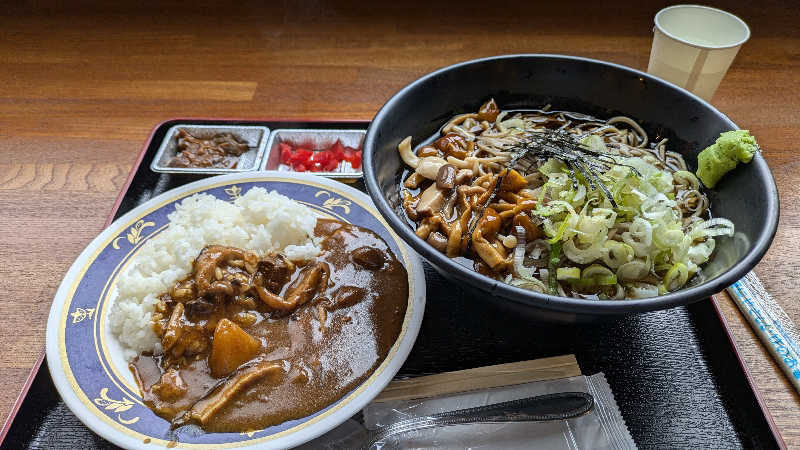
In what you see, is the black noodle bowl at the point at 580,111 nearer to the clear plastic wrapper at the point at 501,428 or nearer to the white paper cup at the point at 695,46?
the clear plastic wrapper at the point at 501,428

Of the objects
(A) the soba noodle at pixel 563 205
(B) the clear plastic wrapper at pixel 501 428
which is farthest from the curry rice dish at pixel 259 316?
(A) the soba noodle at pixel 563 205

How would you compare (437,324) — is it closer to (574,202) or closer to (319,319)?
(319,319)

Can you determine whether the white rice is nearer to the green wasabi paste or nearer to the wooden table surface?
the wooden table surface

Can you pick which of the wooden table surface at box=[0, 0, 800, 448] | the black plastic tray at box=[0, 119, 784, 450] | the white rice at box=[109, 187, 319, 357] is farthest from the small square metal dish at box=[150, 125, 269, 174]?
Answer: the black plastic tray at box=[0, 119, 784, 450]

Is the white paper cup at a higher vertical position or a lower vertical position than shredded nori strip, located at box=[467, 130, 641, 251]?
higher

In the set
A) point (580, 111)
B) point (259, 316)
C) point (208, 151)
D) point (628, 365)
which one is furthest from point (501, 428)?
point (208, 151)

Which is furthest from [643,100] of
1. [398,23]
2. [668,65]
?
[398,23]
